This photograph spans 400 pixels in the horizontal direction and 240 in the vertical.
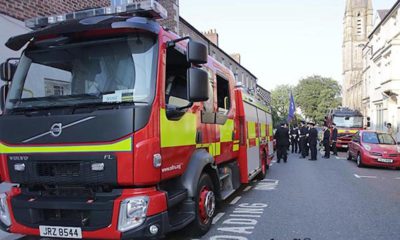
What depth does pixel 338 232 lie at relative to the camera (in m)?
5.41

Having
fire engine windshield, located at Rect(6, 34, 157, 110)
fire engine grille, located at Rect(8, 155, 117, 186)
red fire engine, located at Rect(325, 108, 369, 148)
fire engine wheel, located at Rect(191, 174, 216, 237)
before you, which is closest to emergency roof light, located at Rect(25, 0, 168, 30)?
fire engine windshield, located at Rect(6, 34, 157, 110)

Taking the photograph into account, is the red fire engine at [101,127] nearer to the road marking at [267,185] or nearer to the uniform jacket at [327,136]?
the road marking at [267,185]

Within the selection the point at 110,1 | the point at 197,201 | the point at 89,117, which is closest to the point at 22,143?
the point at 89,117

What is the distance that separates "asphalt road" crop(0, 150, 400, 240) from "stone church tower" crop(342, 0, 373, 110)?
236 feet

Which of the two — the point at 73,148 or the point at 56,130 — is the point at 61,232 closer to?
the point at 73,148

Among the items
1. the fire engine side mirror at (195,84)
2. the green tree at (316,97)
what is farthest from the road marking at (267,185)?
the green tree at (316,97)

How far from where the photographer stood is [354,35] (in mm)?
79250

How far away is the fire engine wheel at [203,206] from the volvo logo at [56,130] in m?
1.98

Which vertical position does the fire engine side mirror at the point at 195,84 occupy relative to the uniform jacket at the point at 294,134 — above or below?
above

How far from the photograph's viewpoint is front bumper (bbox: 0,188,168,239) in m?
3.72

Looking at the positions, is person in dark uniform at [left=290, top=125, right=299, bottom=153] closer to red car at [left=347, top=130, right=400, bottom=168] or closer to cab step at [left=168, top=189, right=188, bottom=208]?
red car at [left=347, top=130, right=400, bottom=168]

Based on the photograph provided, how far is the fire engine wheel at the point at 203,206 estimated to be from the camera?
4.95 m

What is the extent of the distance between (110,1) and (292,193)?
736 cm

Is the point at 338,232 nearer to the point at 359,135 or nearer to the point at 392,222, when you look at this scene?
the point at 392,222
